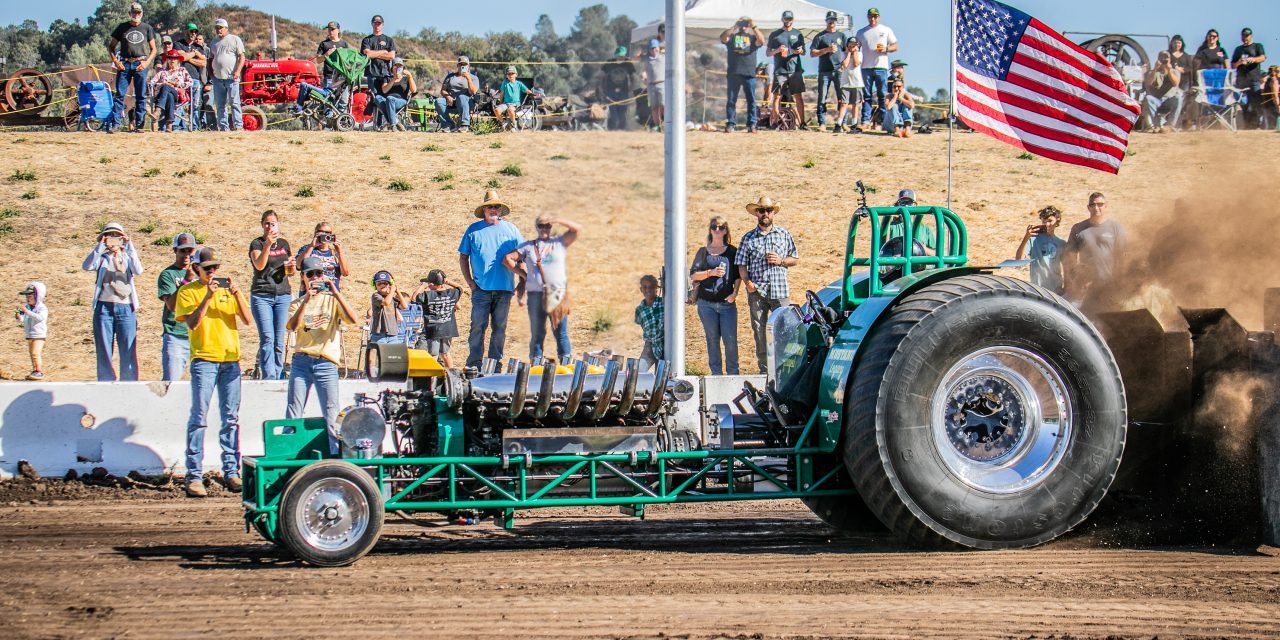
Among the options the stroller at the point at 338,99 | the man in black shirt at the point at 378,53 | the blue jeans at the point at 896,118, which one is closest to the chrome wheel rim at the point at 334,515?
the man in black shirt at the point at 378,53

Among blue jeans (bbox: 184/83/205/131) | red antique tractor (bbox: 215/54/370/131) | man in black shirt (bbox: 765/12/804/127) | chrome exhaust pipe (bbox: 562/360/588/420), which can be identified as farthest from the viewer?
red antique tractor (bbox: 215/54/370/131)

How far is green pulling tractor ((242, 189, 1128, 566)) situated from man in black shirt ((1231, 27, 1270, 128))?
15720mm

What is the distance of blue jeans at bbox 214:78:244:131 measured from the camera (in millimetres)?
19766

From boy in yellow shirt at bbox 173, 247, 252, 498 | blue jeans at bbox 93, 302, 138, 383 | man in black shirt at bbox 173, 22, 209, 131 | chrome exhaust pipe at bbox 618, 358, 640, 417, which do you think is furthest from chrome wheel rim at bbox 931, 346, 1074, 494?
man in black shirt at bbox 173, 22, 209, 131

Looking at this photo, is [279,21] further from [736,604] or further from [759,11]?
[736,604]

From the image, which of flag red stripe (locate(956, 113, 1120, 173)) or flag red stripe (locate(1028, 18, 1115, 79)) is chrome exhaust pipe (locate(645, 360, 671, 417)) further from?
flag red stripe (locate(1028, 18, 1115, 79))

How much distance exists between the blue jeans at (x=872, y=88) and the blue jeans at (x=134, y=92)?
10.9 meters

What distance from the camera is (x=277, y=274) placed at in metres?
10.7

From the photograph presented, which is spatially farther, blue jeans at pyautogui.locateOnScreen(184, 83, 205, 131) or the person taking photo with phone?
blue jeans at pyautogui.locateOnScreen(184, 83, 205, 131)

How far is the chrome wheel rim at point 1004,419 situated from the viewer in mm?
6426

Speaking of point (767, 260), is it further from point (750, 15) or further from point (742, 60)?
point (750, 15)

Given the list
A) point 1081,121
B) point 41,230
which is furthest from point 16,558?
point 41,230

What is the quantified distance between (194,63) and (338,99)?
261 centimetres

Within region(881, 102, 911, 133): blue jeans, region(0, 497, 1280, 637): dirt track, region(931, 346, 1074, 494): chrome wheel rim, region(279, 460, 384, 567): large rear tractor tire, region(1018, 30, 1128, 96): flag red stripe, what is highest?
region(881, 102, 911, 133): blue jeans
